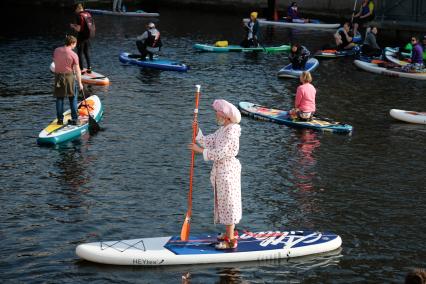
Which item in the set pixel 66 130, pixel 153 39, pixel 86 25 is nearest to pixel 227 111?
pixel 66 130

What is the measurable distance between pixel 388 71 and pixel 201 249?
74.2ft

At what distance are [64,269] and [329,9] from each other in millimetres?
46251

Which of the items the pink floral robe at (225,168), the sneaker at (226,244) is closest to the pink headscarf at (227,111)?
the pink floral robe at (225,168)

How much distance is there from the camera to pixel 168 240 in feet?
48.8

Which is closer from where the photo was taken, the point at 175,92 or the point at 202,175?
the point at 202,175

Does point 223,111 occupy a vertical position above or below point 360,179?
above

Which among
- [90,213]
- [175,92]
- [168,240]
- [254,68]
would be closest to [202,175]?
[90,213]

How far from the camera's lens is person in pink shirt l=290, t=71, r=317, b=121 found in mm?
24594

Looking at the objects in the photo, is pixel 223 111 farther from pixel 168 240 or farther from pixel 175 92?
pixel 175 92

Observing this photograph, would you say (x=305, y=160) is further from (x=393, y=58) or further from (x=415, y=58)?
(x=393, y=58)

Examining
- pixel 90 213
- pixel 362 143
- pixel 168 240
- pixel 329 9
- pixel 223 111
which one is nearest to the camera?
pixel 223 111

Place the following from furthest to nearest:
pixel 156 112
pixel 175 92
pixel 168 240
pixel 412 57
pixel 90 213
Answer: pixel 412 57
pixel 175 92
pixel 156 112
pixel 90 213
pixel 168 240

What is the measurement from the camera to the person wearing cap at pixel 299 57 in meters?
33.6

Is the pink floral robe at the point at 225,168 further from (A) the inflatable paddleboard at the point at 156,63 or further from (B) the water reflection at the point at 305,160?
(A) the inflatable paddleboard at the point at 156,63
